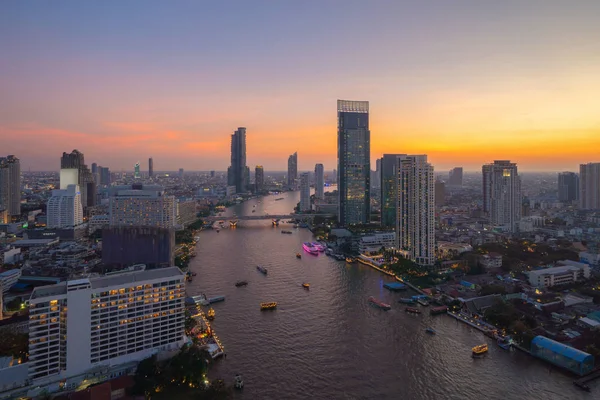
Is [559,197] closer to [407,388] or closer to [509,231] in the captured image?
[509,231]

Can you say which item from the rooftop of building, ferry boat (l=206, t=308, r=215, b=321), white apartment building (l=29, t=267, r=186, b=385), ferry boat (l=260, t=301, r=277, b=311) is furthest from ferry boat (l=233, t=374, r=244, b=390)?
ferry boat (l=260, t=301, r=277, b=311)

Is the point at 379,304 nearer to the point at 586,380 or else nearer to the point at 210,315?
the point at 210,315

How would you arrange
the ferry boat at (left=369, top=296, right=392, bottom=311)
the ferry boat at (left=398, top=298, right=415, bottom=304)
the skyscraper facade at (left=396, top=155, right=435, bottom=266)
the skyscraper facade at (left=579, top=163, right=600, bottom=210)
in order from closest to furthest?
the ferry boat at (left=369, top=296, right=392, bottom=311) < the ferry boat at (left=398, top=298, right=415, bottom=304) < the skyscraper facade at (left=396, top=155, right=435, bottom=266) < the skyscraper facade at (left=579, top=163, right=600, bottom=210)

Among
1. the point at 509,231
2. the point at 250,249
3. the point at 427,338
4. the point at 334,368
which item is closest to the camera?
the point at 334,368

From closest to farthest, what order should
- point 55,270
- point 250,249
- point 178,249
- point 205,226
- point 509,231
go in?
point 55,270 < point 178,249 < point 250,249 < point 509,231 < point 205,226

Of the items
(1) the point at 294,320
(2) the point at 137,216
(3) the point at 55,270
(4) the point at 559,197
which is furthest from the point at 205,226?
(4) the point at 559,197

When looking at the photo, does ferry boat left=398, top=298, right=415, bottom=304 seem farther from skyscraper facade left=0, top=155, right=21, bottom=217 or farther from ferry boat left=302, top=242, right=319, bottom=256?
skyscraper facade left=0, top=155, right=21, bottom=217

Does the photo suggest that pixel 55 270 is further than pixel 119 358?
Yes

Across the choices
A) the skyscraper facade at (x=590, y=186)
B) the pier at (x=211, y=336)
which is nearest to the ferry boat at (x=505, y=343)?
the pier at (x=211, y=336)
